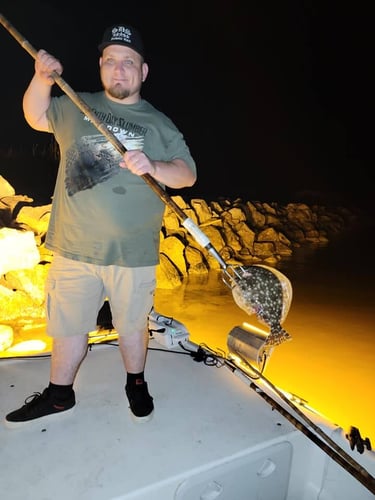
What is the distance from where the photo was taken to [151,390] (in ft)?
8.17

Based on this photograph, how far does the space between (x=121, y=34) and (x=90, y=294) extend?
4.49ft

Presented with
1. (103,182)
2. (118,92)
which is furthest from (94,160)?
(118,92)

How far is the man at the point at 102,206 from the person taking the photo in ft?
6.79

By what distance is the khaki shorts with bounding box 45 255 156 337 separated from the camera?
216 cm

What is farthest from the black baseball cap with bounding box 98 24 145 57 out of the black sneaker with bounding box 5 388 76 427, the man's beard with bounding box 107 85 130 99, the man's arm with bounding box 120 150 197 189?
the black sneaker with bounding box 5 388 76 427

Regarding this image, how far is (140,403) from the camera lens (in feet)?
7.25

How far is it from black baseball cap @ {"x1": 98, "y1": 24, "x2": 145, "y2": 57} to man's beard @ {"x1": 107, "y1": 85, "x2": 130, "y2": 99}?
0.21 meters

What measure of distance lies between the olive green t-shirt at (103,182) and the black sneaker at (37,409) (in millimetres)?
796

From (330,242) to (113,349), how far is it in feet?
41.1

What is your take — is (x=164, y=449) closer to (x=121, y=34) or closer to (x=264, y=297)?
(x=264, y=297)

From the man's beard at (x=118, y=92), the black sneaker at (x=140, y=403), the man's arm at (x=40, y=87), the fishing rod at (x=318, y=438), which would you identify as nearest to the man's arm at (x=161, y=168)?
the man's beard at (x=118, y=92)

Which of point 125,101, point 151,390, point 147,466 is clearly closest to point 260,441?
point 147,466

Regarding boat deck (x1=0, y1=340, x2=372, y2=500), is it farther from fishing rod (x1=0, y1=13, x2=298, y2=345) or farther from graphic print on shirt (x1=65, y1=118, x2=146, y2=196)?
graphic print on shirt (x1=65, y1=118, x2=146, y2=196)

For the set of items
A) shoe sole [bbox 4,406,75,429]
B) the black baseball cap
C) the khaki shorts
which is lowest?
shoe sole [bbox 4,406,75,429]
